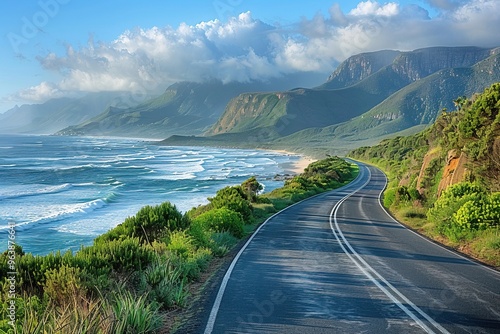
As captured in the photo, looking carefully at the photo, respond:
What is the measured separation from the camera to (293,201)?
44.6m

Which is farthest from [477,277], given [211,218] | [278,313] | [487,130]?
[487,130]

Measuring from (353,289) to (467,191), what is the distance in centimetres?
1495

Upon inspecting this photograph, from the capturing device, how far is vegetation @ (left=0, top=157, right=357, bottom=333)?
6.92 metres

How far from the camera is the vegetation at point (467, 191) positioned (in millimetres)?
19156

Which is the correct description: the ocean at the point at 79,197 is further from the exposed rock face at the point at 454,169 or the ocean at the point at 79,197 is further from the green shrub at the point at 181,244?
the exposed rock face at the point at 454,169

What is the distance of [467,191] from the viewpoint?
2339 centimetres

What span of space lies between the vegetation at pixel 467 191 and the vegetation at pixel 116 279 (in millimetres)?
9842

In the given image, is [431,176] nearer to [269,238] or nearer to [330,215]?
[330,215]

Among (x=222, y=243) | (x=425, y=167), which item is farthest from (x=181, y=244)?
(x=425, y=167)

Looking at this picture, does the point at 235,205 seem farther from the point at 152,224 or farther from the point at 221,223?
the point at 152,224

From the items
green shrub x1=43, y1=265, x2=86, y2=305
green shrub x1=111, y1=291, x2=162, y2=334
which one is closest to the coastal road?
green shrub x1=111, y1=291, x2=162, y2=334

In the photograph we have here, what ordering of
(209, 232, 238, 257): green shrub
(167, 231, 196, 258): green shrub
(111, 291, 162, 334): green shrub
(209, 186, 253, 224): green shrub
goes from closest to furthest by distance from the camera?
(111, 291, 162, 334): green shrub, (167, 231, 196, 258): green shrub, (209, 232, 238, 257): green shrub, (209, 186, 253, 224): green shrub

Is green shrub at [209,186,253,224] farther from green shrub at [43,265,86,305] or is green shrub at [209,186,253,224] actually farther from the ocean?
green shrub at [43,265,86,305]

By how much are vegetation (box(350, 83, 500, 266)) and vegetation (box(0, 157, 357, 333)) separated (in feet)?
32.3
